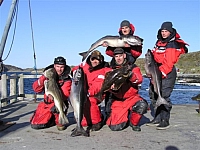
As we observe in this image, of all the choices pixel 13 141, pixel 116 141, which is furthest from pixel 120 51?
pixel 13 141

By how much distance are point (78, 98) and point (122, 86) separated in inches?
42.4

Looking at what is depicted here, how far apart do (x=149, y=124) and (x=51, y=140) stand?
217cm

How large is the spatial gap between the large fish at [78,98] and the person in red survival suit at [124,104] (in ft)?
2.32

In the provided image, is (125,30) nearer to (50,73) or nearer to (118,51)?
(118,51)

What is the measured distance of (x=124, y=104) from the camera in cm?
640

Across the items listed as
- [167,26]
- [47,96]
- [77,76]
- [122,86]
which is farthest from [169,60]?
[47,96]

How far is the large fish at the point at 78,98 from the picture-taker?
562cm

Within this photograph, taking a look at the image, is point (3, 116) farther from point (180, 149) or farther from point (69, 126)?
point (180, 149)

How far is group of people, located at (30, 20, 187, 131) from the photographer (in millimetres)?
6090

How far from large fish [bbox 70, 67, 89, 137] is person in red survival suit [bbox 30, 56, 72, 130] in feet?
1.76

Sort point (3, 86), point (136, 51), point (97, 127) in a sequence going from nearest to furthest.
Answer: point (97, 127) → point (136, 51) → point (3, 86)

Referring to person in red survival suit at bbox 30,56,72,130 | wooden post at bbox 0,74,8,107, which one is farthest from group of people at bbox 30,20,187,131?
wooden post at bbox 0,74,8,107

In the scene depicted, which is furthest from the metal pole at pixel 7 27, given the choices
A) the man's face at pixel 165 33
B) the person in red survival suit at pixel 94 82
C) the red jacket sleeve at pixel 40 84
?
the man's face at pixel 165 33

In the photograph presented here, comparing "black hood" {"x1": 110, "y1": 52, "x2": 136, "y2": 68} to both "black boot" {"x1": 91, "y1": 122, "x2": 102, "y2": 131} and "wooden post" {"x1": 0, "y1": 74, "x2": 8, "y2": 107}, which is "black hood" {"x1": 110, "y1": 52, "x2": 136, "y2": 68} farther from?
"wooden post" {"x1": 0, "y1": 74, "x2": 8, "y2": 107}
